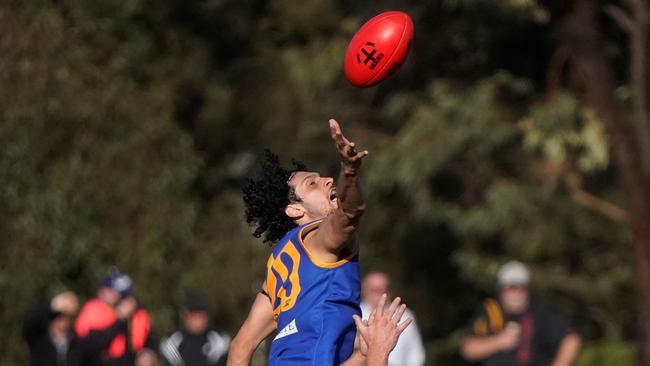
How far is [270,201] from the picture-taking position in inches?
273

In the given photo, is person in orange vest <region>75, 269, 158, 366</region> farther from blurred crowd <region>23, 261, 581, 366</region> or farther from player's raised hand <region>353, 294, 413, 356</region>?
player's raised hand <region>353, 294, 413, 356</region>

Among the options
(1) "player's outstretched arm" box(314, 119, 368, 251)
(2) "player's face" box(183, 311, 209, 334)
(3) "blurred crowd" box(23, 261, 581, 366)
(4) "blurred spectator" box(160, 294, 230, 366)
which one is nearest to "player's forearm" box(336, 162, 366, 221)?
(1) "player's outstretched arm" box(314, 119, 368, 251)

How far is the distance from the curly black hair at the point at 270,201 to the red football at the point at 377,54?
63 centimetres

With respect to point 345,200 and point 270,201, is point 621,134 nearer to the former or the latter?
point 270,201

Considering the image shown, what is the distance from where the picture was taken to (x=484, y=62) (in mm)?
19359

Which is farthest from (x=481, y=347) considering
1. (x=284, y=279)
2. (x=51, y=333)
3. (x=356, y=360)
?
(x=356, y=360)

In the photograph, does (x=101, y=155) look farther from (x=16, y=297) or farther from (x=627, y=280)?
(x=627, y=280)

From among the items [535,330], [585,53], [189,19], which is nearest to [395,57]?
[535,330]

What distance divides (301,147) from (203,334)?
28.5 feet

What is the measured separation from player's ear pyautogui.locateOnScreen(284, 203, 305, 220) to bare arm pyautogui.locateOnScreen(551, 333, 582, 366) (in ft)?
15.6

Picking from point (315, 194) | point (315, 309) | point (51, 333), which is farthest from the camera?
point (51, 333)

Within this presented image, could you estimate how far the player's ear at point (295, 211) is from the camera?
259 inches

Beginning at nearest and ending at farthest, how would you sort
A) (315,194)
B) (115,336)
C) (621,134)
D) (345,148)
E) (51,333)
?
1. (345,148)
2. (315,194)
3. (115,336)
4. (51,333)
5. (621,134)

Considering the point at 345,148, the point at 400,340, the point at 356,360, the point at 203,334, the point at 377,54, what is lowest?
the point at 203,334
